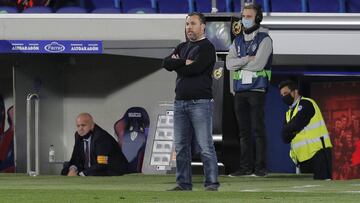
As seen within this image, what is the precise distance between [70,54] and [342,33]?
448cm

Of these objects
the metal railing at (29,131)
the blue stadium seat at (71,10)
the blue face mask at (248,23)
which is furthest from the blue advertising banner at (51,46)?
the blue face mask at (248,23)

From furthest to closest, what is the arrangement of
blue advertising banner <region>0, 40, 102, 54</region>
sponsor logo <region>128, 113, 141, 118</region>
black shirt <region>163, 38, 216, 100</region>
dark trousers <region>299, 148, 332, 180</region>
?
sponsor logo <region>128, 113, 141, 118</region>, blue advertising banner <region>0, 40, 102, 54</region>, dark trousers <region>299, 148, 332, 180</region>, black shirt <region>163, 38, 216, 100</region>

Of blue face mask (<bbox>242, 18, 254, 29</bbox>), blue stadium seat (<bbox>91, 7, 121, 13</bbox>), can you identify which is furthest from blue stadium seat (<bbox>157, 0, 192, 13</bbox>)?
blue face mask (<bbox>242, 18, 254, 29</bbox>)

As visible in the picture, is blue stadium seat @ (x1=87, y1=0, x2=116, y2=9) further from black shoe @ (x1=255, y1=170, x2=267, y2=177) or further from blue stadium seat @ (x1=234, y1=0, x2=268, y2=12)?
black shoe @ (x1=255, y1=170, x2=267, y2=177)

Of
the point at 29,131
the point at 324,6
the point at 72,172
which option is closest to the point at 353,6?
the point at 324,6

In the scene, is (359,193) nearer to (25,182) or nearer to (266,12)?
(25,182)

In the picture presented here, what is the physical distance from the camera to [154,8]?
18953mm

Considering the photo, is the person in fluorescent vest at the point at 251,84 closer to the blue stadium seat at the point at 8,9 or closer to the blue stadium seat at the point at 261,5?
the blue stadium seat at the point at 261,5

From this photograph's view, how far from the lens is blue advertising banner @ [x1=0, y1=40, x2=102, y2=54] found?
17844mm

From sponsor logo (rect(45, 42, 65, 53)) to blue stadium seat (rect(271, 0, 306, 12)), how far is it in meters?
3.37

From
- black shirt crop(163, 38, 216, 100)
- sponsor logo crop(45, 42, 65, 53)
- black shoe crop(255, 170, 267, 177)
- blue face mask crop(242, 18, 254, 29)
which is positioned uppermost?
blue face mask crop(242, 18, 254, 29)

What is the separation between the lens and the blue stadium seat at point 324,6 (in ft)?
60.5

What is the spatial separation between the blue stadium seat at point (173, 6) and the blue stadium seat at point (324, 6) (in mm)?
1955

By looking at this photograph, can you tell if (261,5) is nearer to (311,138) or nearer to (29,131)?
(311,138)
